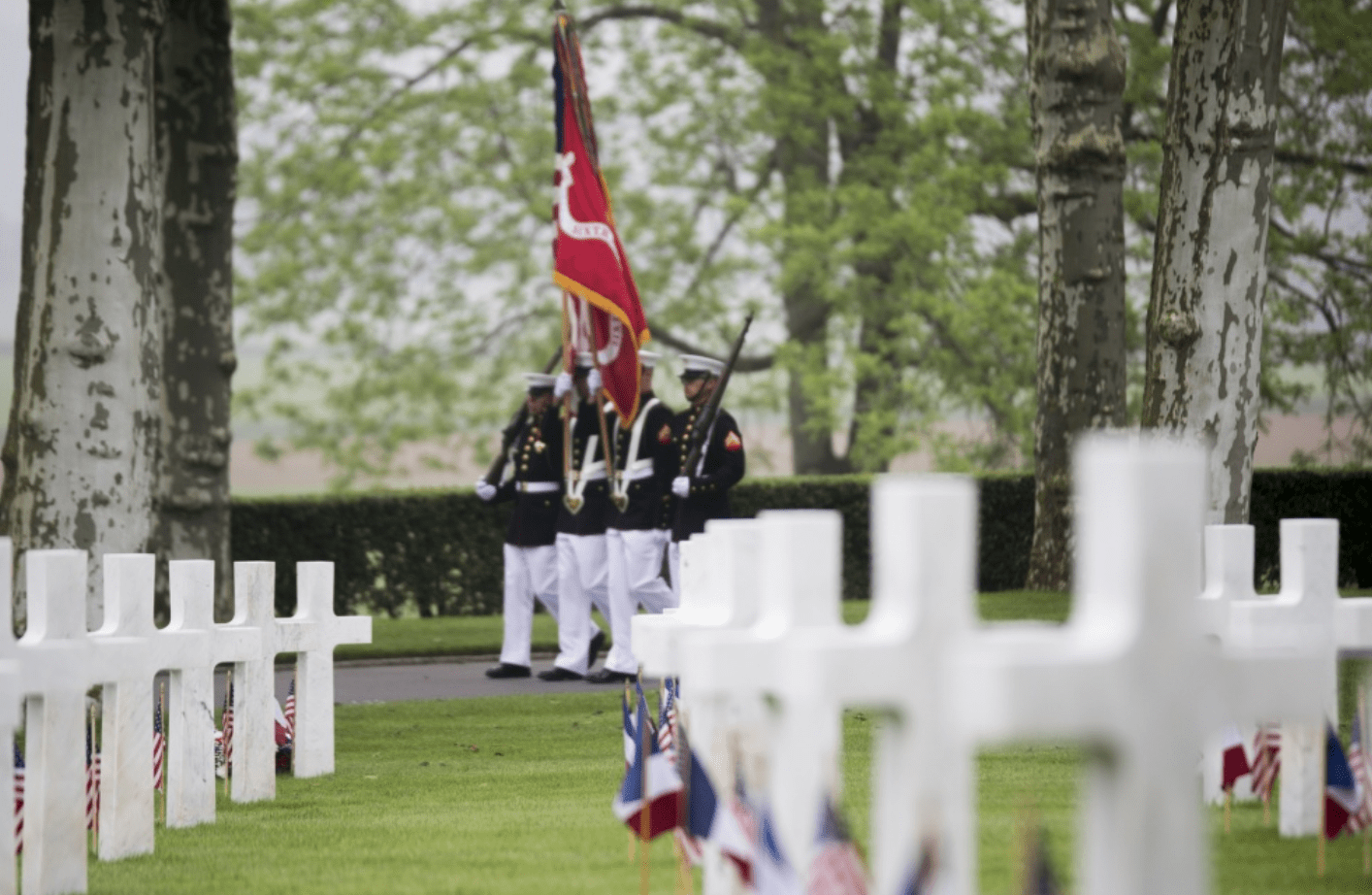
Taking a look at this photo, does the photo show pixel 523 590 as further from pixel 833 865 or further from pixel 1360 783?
pixel 833 865

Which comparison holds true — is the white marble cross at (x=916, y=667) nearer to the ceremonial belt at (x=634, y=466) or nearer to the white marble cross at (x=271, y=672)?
the white marble cross at (x=271, y=672)

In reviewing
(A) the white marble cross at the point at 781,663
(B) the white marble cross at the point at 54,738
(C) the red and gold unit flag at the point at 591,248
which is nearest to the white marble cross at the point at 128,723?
(B) the white marble cross at the point at 54,738

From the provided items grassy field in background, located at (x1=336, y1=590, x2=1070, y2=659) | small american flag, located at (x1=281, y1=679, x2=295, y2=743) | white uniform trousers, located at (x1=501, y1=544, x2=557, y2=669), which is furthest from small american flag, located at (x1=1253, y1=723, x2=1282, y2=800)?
white uniform trousers, located at (x1=501, y1=544, x2=557, y2=669)

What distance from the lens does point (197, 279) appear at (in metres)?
16.2

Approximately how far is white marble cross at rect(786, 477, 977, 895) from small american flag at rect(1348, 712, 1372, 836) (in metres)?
2.39

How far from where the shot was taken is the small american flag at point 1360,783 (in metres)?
4.97

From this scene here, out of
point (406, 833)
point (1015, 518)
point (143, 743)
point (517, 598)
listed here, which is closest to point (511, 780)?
point (406, 833)

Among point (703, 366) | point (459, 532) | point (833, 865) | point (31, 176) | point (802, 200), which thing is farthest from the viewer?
point (802, 200)

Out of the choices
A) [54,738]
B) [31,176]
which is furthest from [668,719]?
[31,176]

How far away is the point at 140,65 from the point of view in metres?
11.2

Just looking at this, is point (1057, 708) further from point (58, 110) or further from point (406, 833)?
point (58, 110)

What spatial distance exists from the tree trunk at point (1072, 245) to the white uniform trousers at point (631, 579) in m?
4.06

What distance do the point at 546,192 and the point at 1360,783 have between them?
2566cm

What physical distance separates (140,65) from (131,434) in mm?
2066
